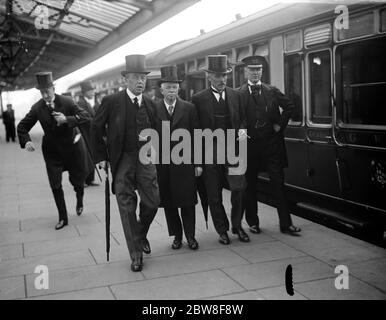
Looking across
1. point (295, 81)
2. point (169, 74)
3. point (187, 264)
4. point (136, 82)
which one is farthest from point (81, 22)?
point (187, 264)

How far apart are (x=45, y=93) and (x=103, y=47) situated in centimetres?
1130

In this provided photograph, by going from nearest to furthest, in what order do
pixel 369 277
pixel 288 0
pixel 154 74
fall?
pixel 369 277, pixel 288 0, pixel 154 74

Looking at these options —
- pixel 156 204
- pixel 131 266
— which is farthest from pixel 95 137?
pixel 131 266

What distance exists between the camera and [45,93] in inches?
242

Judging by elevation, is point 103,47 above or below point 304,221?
above

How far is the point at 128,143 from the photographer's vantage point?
15.4ft

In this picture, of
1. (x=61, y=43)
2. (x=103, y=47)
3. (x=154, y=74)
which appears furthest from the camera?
Answer: (x=61, y=43)

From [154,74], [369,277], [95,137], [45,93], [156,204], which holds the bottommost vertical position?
[369,277]

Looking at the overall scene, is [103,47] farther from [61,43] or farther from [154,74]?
[154,74]

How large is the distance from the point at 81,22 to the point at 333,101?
11.9 meters

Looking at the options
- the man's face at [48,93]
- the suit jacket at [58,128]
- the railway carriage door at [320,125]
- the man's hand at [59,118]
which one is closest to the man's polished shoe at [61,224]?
the suit jacket at [58,128]

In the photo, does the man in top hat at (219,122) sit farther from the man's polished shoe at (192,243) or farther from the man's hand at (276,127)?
the man's hand at (276,127)

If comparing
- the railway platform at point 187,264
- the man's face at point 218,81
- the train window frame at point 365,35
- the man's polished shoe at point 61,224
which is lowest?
the railway platform at point 187,264

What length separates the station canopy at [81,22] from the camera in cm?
1139
